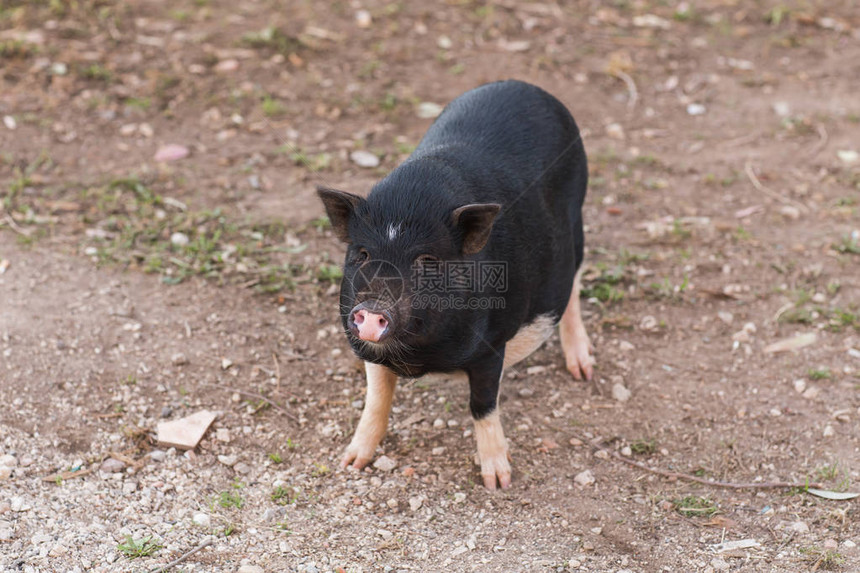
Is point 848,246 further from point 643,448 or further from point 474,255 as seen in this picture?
point 474,255

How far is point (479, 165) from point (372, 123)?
3086 millimetres

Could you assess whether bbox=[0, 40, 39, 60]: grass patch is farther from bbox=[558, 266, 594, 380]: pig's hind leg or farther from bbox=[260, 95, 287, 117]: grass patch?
bbox=[558, 266, 594, 380]: pig's hind leg

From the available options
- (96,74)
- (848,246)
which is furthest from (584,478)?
(96,74)

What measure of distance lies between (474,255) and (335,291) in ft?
6.05

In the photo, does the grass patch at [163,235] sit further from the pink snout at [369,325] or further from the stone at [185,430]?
the pink snout at [369,325]

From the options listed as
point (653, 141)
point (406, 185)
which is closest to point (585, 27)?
point (653, 141)

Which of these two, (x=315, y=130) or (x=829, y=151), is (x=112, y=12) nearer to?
(x=315, y=130)

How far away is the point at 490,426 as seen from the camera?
3.81 meters

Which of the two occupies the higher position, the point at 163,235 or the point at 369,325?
the point at 369,325

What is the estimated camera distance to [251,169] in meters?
6.05

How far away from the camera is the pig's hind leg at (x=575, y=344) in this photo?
4531 mm

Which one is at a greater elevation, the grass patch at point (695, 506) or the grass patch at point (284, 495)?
the grass patch at point (695, 506)

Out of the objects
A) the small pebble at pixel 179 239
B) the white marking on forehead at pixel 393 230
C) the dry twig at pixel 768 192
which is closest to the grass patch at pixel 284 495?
the white marking on forehead at pixel 393 230

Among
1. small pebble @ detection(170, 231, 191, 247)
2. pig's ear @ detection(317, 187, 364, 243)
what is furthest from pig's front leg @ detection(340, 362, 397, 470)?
small pebble @ detection(170, 231, 191, 247)
